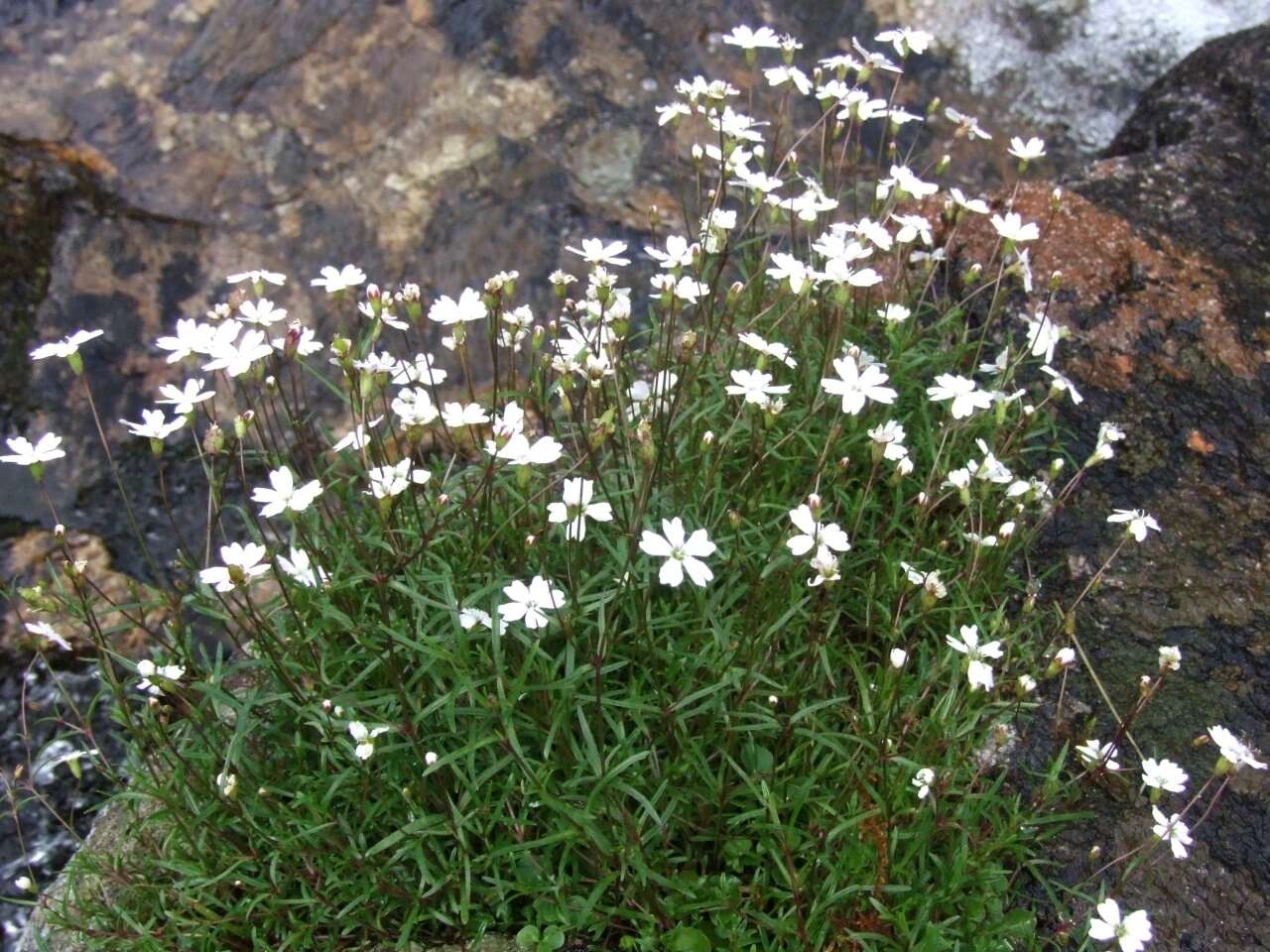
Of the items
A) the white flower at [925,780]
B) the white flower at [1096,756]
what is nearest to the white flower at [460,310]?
the white flower at [925,780]

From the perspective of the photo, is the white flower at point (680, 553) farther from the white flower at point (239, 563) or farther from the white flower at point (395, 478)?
the white flower at point (239, 563)

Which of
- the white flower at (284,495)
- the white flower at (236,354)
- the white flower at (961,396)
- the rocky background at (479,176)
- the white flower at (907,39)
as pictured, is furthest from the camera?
the rocky background at (479,176)

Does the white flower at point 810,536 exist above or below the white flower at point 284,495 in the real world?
below

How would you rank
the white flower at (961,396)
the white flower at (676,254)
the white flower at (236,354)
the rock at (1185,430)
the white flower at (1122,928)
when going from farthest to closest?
the white flower at (676,254) < the white flower at (961,396) < the rock at (1185,430) < the white flower at (236,354) < the white flower at (1122,928)

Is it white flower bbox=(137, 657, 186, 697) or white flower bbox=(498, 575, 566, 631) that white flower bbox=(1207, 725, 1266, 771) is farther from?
white flower bbox=(137, 657, 186, 697)

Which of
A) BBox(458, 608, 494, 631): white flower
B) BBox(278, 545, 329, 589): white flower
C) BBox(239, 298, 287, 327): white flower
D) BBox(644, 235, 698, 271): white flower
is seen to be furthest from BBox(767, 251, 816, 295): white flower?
BBox(278, 545, 329, 589): white flower

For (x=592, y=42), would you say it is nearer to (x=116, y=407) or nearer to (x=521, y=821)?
(x=116, y=407)
